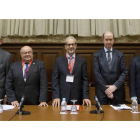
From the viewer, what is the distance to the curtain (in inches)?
191

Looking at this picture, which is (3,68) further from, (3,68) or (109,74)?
(109,74)

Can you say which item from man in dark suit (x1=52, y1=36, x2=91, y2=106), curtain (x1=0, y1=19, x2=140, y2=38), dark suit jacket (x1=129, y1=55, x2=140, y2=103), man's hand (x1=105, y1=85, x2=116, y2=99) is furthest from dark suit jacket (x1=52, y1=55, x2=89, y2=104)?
curtain (x1=0, y1=19, x2=140, y2=38)

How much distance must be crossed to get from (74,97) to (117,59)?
98 cm

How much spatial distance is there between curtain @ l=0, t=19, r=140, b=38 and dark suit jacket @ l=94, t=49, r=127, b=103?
6.60ft

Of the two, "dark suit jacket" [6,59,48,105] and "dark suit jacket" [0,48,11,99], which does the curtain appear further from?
"dark suit jacket" [6,59,48,105]

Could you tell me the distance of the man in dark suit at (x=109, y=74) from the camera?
111 inches

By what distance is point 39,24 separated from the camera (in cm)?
490

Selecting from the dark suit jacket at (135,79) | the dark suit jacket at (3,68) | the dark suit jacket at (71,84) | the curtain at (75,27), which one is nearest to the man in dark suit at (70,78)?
the dark suit jacket at (71,84)

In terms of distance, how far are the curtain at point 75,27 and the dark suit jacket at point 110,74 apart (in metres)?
2.01

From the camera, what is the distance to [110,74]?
2906 mm

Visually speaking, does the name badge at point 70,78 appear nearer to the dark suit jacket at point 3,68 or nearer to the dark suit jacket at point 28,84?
the dark suit jacket at point 28,84

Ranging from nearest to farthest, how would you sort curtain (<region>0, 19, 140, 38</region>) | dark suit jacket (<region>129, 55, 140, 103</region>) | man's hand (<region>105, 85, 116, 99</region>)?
man's hand (<region>105, 85, 116, 99</region>)
dark suit jacket (<region>129, 55, 140, 103</region>)
curtain (<region>0, 19, 140, 38</region>)

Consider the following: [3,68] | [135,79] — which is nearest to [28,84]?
[3,68]

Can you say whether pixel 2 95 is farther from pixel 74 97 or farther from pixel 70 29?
pixel 70 29
